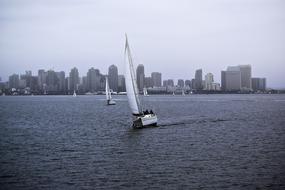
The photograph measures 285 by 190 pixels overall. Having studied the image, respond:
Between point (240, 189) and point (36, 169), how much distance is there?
1699 centimetres

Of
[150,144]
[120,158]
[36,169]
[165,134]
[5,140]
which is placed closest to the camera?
[36,169]

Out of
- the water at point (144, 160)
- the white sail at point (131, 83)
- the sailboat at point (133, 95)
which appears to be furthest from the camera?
the white sail at point (131, 83)

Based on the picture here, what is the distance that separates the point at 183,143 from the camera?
4919cm

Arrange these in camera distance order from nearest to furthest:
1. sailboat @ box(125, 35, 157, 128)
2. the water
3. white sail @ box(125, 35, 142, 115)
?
1. the water
2. sailboat @ box(125, 35, 157, 128)
3. white sail @ box(125, 35, 142, 115)

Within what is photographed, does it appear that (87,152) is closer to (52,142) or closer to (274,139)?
(52,142)

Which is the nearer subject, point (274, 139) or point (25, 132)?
point (274, 139)

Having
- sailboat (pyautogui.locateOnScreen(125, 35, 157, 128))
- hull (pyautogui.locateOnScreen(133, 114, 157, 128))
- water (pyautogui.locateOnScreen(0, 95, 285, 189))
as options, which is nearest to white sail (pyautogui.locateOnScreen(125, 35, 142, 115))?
sailboat (pyautogui.locateOnScreen(125, 35, 157, 128))

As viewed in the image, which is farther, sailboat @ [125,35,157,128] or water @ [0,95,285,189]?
sailboat @ [125,35,157,128]

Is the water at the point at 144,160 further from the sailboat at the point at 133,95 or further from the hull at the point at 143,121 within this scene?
the sailboat at the point at 133,95

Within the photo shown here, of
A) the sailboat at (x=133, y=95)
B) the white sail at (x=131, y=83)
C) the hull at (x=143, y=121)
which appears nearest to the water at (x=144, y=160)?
the hull at (x=143, y=121)

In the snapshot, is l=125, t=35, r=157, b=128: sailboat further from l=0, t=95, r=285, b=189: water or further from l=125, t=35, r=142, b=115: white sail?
l=0, t=95, r=285, b=189: water

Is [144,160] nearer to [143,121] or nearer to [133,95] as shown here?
[143,121]

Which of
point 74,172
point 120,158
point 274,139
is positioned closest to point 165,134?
point 274,139

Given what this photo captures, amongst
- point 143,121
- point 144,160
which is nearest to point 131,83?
point 143,121
